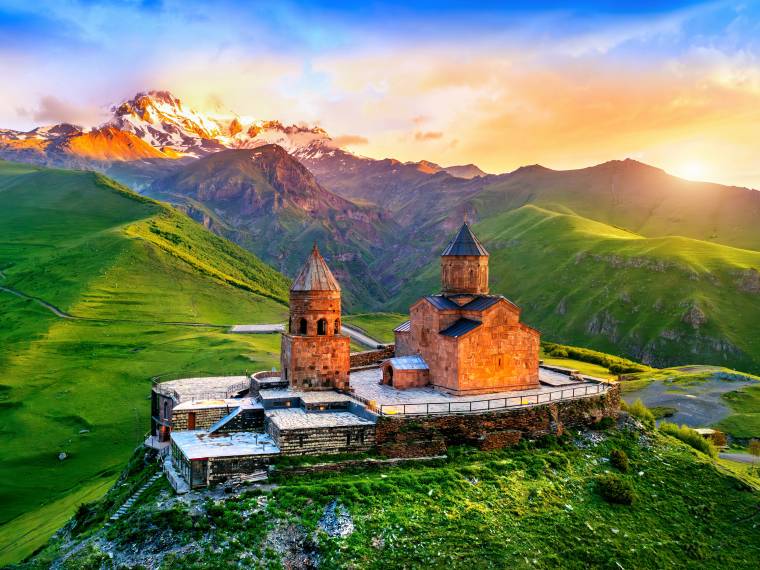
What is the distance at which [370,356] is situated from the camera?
49.2 meters

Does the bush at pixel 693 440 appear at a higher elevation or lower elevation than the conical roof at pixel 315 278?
lower

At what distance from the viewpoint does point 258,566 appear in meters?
23.3

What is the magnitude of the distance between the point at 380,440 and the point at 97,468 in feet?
104

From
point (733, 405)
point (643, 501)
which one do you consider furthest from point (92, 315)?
point (733, 405)

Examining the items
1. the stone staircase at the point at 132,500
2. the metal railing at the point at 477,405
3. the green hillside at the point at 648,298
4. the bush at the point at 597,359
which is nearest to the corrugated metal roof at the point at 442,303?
the metal railing at the point at 477,405

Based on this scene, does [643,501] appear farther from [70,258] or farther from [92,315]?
[70,258]

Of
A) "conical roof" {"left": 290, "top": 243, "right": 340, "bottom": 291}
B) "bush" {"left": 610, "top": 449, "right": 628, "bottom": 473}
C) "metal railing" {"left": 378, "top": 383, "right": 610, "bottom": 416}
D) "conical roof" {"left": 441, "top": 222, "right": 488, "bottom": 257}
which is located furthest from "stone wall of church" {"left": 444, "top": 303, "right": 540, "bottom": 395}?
"conical roof" {"left": 290, "top": 243, "right": 340, "bottom": 291}

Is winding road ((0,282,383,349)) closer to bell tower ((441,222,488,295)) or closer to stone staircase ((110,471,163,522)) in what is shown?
bell tower ((441,222,488,295))

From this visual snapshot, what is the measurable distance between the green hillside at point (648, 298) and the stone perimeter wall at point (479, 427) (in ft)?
289

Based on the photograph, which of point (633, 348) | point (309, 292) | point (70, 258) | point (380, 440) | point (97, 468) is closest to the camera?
point (380, 440)

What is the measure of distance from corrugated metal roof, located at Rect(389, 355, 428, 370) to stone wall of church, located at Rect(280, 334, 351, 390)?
4.40m

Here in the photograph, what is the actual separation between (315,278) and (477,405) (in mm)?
12869

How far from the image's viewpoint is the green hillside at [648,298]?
116m

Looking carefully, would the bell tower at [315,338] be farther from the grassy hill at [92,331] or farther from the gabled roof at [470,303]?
the grassy hill at [92,331]
